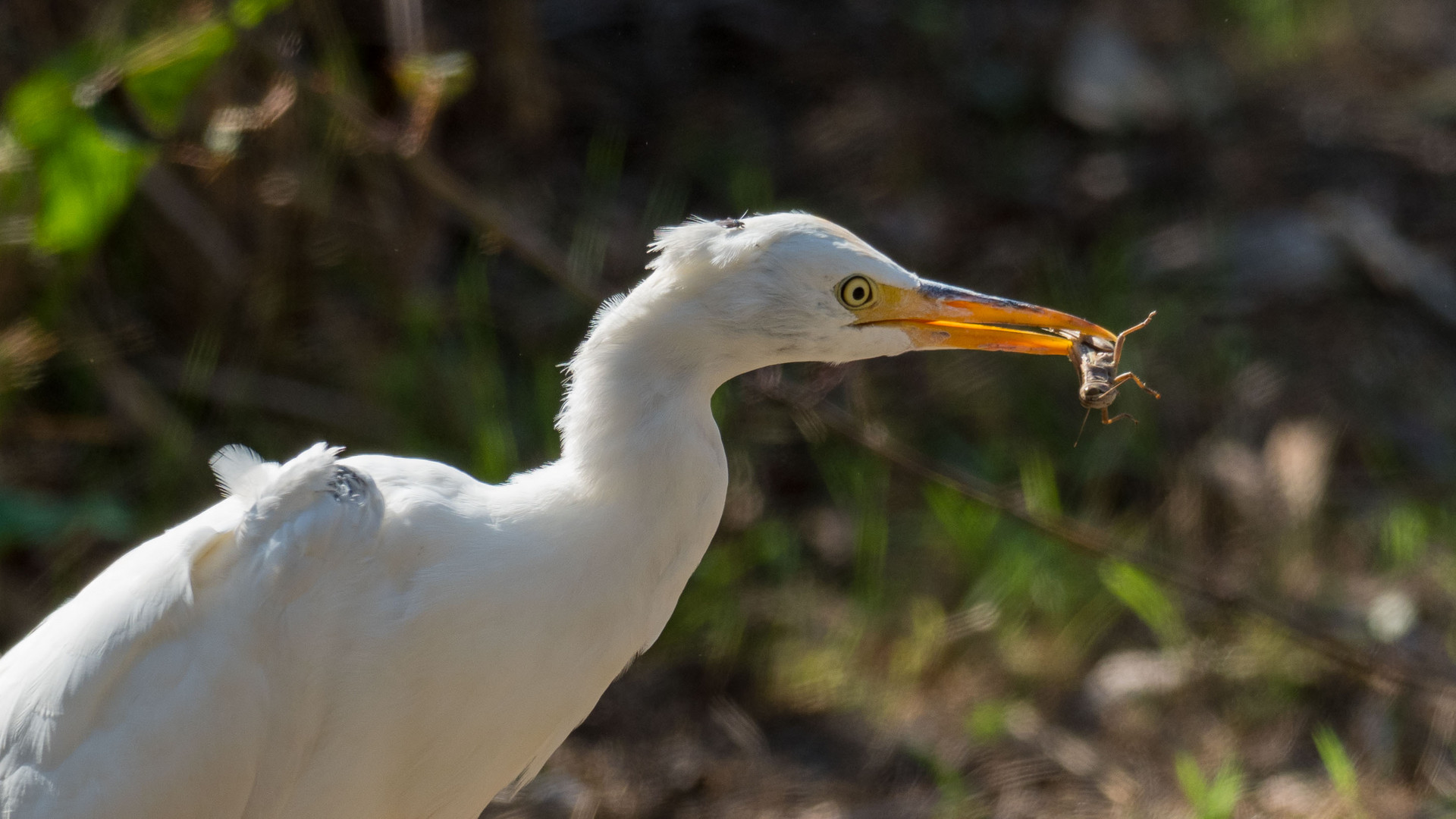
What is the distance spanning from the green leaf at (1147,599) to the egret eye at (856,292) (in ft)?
6.71

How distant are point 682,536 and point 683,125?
414 centimetres

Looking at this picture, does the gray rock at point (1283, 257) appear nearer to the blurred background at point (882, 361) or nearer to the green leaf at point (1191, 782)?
the blurred background at point (882, 361)

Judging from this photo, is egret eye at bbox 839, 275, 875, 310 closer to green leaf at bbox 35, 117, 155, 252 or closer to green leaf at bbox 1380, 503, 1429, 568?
green leaf at bbox 35, 117, 155, 252

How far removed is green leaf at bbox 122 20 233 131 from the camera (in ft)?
10.3

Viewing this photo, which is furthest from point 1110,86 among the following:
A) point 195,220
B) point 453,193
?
point 195,220

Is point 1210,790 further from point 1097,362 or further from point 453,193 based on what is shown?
point 453,193

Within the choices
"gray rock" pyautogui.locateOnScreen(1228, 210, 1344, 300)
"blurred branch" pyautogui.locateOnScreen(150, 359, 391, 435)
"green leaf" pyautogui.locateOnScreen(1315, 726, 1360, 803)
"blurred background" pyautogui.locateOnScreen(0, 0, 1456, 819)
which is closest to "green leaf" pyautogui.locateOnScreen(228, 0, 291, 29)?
"blurred background" pyautogui.locateOnScreen(0, 0, 1456, 819)

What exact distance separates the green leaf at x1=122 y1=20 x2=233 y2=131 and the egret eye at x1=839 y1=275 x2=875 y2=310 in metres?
1.76

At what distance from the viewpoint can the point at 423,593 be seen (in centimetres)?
225

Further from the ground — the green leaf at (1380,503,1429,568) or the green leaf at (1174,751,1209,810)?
the green leaf at (1380,503,1429,568)

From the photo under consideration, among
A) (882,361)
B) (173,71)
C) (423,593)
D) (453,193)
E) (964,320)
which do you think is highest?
(173,71)

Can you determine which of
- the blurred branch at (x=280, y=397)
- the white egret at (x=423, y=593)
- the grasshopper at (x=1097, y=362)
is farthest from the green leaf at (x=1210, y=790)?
the blurred branch at (x=280, y=397)

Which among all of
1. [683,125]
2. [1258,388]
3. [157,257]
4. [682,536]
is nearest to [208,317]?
[157,257]

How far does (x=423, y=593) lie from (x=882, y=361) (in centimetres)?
355
